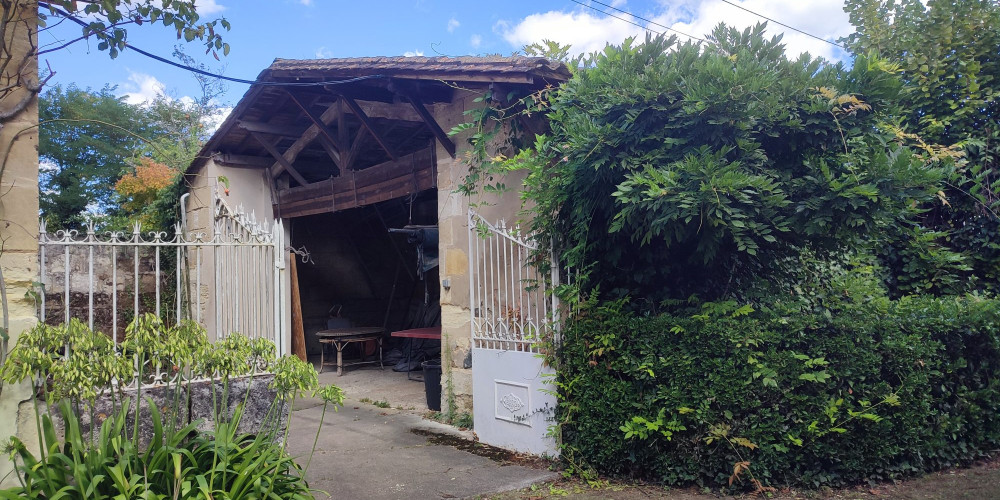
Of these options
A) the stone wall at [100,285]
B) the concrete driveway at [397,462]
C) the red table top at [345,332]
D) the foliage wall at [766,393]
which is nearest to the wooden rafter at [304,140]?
the stone wall at [100,285]

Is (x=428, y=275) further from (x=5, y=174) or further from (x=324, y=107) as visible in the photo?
(x=5, y=174)

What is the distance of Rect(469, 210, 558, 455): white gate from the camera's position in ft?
18.1

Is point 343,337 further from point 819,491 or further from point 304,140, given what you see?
point 819,491

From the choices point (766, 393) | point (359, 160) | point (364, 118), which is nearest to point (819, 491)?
point (766, 393)

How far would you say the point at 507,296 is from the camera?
615 cm

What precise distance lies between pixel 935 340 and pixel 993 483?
109cm

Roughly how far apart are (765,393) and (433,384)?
388cm

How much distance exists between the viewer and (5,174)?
3543 mm

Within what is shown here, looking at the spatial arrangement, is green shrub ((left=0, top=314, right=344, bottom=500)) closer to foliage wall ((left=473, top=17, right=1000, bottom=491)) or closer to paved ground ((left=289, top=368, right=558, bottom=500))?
paved ground ((left=289, top=368, right=558, bottom=500))

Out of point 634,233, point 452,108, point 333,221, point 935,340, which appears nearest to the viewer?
point 634,233

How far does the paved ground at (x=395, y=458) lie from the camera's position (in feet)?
16.0

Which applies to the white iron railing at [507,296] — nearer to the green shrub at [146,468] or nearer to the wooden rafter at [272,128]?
the green shrub at [146,468]

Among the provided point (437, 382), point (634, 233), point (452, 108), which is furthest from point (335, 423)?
point (634, 233)

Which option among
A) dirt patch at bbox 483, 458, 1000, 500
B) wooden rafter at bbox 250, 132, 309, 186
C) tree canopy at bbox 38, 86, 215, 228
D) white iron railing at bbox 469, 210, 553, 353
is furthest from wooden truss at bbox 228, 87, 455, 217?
tree canopy at bbox 38, 86, 215, 228
